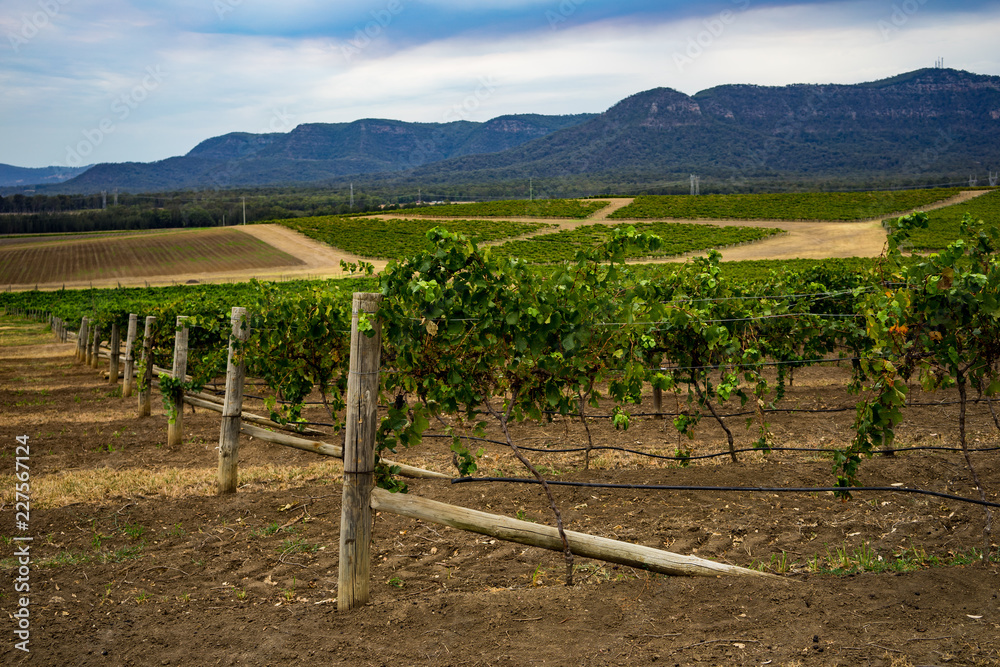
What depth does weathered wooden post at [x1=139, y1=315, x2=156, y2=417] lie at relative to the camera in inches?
420

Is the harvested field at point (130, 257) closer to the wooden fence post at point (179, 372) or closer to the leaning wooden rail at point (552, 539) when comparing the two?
the wooden fence post at point (179, 372)

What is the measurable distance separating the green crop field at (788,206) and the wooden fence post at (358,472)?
7820 centimetres

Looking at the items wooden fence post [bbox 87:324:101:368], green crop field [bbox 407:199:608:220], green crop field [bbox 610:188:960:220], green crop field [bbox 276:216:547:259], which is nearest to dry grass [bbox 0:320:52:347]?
wooden fence post [bbox 87:324:101:368]

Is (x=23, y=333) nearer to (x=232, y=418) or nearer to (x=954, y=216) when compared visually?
(x=232, y=418)

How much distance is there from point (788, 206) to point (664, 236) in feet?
97.8

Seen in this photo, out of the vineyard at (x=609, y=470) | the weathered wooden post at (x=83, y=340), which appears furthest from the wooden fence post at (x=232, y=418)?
the weathered wooden post at (x=83, y=340)

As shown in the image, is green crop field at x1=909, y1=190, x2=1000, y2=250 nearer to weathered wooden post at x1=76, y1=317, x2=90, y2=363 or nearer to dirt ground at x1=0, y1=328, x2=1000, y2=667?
dirt ground at x1=0, y1=328, x2=1000, y2=667

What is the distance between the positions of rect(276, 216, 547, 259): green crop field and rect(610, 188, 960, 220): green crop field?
639 inches

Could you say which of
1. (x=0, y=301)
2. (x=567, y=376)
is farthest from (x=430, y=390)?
(x=0, y=301)

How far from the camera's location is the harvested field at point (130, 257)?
5500cm

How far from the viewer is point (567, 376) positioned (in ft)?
16.4

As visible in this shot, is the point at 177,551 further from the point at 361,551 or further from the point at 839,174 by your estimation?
the point at 839,174

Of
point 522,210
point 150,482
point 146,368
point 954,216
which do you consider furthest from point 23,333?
point 954,216

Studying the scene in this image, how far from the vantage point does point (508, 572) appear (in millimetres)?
4625
